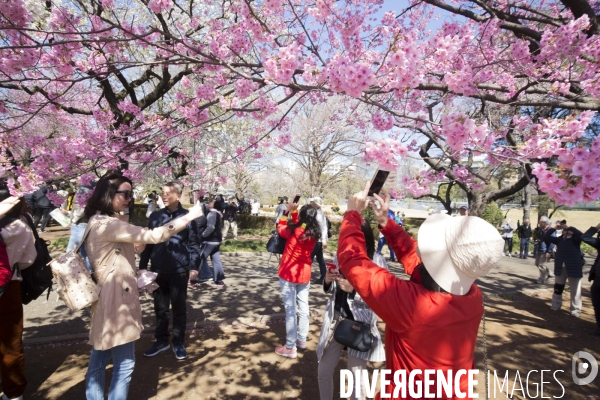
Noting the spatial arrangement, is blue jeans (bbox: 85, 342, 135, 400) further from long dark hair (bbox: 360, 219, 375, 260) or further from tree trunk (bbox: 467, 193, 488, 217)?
tree trunk (bbox: 467, 193, 488, 217)

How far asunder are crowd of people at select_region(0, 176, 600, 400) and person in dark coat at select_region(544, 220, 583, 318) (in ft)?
2.64

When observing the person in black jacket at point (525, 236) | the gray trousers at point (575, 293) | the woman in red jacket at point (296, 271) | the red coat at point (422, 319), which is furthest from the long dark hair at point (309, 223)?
the person in black jacket at point (525, 236)

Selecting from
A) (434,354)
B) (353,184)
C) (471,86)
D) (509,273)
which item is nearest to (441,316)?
(434,354)

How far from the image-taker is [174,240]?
3.35 m

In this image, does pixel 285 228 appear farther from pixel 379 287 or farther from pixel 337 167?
pixel 337 167

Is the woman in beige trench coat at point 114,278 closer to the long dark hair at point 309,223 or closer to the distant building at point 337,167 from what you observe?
the long dark hair at point 309,223

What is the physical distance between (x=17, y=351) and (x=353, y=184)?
80.2 feet

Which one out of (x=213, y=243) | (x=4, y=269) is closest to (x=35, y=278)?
(x=4, y=269)

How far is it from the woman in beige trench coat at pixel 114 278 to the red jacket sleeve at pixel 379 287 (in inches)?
48.3

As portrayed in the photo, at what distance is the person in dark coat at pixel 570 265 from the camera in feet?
17.9

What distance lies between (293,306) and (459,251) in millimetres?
2495

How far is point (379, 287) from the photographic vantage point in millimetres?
1369

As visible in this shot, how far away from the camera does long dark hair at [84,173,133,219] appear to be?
2219 mm

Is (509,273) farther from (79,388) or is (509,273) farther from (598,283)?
(79,388)
